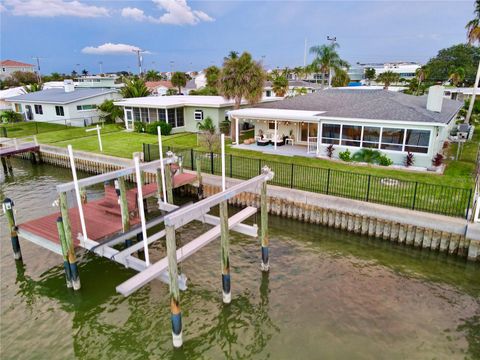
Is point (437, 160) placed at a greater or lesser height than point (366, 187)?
greater

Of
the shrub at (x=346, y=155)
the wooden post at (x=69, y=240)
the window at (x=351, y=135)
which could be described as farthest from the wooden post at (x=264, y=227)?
the window at (x=351, y=135)

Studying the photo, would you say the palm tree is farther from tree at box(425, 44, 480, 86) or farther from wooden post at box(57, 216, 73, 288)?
tree at box(425, 44, 480, 86)

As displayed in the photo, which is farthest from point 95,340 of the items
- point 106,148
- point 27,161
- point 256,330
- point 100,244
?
point 27,161

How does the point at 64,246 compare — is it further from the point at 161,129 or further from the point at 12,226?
the point at 161,129

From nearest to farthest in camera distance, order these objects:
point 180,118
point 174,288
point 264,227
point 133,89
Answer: point 174,288 → point 264,227 → point 180,118 → point 133,89

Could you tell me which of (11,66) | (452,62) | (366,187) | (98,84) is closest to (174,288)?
(366,187)

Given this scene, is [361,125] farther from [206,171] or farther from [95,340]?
[95,340]

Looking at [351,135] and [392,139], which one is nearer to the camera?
[392,139]
